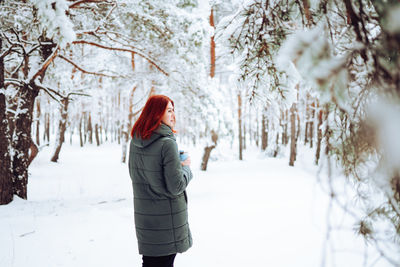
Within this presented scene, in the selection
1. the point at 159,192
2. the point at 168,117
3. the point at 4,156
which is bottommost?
the point at 4,156

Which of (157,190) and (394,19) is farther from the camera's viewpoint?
(157,190)

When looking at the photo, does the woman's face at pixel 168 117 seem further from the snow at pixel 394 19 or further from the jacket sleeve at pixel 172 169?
the snow at pixel 394 19

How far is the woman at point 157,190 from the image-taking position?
1763mm

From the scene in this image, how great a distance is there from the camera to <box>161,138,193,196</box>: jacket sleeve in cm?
174

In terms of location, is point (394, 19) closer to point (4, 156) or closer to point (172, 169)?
point (172, 169)

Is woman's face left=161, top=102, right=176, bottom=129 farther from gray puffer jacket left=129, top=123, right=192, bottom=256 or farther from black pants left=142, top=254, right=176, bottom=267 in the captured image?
black pants left=142, top=254, right=176, bottom=267

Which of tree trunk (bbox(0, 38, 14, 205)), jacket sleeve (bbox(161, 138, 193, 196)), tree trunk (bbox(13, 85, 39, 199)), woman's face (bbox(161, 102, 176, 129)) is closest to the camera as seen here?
jacket sleeve (bbox(161, 138, 193, 196))

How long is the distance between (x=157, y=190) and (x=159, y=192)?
0.07 ft

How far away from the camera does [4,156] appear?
15.2 ft

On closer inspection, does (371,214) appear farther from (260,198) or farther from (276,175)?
(276,175)

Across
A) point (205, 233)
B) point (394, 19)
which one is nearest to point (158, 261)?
point (394, 19)

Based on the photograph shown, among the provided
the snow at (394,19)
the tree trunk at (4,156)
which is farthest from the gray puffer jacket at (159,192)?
the tree trunk at (4,156)

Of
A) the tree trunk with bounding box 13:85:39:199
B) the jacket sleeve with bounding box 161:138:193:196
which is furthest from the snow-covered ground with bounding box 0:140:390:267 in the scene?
the jacket sleeve with bounding box 161:138:193:196

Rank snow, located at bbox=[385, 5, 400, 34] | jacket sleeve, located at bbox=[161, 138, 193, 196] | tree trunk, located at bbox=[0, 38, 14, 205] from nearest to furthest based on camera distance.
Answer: snow, located at bbox=[385, 5, 400, 34] → jacket sleeve, located at bbox=[161, 138, 193, 196] → tree trunk, located at bbox=[0, 38, 14, 205]
